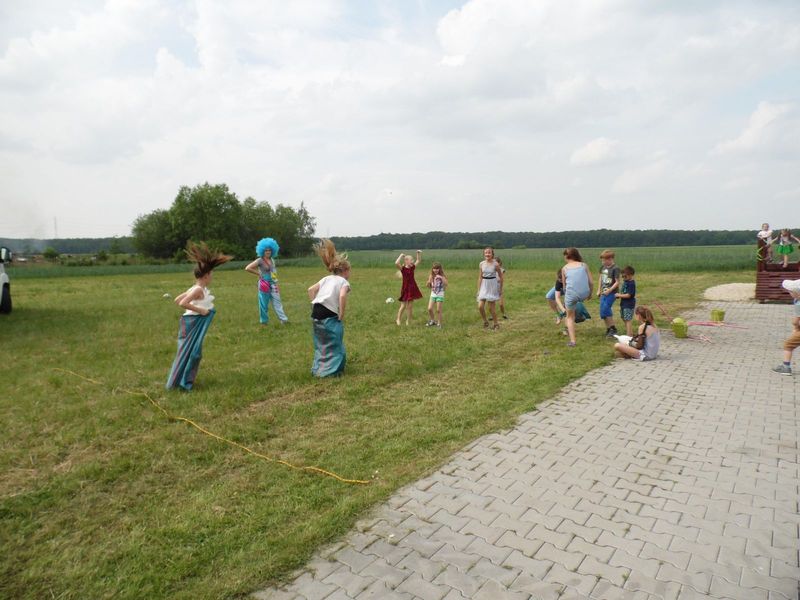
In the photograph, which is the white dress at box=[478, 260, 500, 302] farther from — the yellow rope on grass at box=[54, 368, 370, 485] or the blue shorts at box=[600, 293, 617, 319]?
the yellow rope on grass at box=[54, 368, 370, 485]

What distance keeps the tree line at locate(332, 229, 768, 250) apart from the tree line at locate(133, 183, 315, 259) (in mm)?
10886

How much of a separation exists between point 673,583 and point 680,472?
5.45ft

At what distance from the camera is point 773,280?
16.2 m

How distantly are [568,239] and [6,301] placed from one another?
254 feet

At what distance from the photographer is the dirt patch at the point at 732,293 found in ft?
56.3

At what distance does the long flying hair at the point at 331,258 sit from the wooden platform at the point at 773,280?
1445 cm

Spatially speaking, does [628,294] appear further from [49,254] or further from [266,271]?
[49,254]

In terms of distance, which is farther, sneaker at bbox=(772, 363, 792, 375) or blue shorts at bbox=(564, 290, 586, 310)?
blue shorts at bbox=(564, 290, 586, 310)

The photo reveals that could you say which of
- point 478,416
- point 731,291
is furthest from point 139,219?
point 478,416

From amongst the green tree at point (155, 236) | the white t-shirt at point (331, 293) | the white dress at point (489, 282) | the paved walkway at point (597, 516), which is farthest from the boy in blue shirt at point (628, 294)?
the green tree at point (155, 236)

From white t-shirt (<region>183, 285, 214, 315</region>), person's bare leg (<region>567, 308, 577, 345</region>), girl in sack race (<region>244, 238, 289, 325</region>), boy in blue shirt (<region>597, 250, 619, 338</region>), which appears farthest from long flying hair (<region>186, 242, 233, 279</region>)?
boy in blue shirt (<region>597, 250, 619, 338</region>)

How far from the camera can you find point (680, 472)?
4.42 meters

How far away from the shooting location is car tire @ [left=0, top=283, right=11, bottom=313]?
49.9ft

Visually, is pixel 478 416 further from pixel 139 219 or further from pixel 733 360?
pixel 139 219
